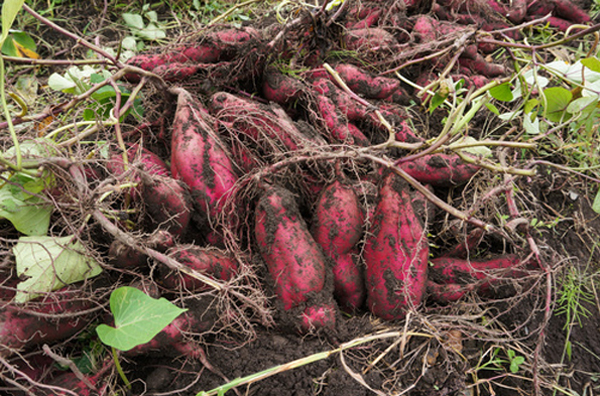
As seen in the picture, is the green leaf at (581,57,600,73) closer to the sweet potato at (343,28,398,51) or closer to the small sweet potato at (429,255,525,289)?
the small sweet potato at (429,255,525,289)

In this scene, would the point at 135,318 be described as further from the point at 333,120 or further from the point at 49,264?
the point at 333,120

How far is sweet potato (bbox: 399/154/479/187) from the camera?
4.00 ft

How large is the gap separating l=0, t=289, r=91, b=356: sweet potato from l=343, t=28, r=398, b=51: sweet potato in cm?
114

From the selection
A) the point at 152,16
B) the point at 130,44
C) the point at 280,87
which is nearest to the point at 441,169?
the point at 280,87

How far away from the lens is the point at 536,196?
140cm

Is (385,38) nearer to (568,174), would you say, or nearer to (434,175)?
(434,175)

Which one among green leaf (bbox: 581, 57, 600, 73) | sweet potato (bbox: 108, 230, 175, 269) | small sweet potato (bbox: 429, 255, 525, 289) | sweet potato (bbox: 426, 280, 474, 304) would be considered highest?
green leaf (bbox: 581, 57, 600, 73)

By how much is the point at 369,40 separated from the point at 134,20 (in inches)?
38.9

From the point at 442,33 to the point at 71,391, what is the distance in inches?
61.3

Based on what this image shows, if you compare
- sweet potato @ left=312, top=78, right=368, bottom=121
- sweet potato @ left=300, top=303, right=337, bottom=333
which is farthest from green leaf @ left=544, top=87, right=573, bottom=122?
sweet potato @ left=300, top=303, right=337, bottom=333

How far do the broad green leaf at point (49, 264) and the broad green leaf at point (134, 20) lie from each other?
1.17 m

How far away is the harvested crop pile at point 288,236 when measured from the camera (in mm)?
905

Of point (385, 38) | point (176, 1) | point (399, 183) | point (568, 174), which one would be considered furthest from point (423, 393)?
point (176, 1)

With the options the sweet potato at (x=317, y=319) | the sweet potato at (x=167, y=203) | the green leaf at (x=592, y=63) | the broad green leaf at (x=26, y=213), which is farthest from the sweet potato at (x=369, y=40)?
the broad green leaf at (x=26, y=213)
